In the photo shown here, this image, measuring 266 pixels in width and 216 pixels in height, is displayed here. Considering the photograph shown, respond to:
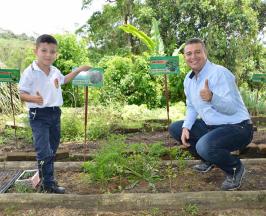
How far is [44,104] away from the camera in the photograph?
3.56 m

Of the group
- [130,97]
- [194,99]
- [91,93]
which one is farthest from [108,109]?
[194,99]

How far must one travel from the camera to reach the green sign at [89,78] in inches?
181

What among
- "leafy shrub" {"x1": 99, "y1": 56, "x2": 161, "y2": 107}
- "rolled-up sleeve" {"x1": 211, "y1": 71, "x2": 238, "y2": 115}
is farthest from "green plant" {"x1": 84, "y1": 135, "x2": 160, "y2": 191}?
"leafy shrub" {"x1": 99, "y1": 56, "x2": 161, "y2": 107}

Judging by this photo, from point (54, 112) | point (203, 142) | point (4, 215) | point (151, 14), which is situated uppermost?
point (151, 14)

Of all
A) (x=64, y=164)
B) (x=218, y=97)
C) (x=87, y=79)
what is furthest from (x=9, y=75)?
(x=218, y=97)

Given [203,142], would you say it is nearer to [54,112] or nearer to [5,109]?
[54,112]

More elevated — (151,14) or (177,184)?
(151,14)

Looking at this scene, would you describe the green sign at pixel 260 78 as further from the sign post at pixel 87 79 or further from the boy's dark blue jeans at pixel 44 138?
the boy's dark blue jeans at pixel 44 138

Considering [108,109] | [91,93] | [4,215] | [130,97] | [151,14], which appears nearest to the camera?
[4,215]

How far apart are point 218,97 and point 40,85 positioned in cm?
160

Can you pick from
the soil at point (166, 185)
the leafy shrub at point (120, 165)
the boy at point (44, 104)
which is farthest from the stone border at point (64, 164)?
the boy at point (44, 104)

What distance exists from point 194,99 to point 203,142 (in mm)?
499

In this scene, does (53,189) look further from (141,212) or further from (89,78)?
(89,78)

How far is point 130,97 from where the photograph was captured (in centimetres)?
1137
